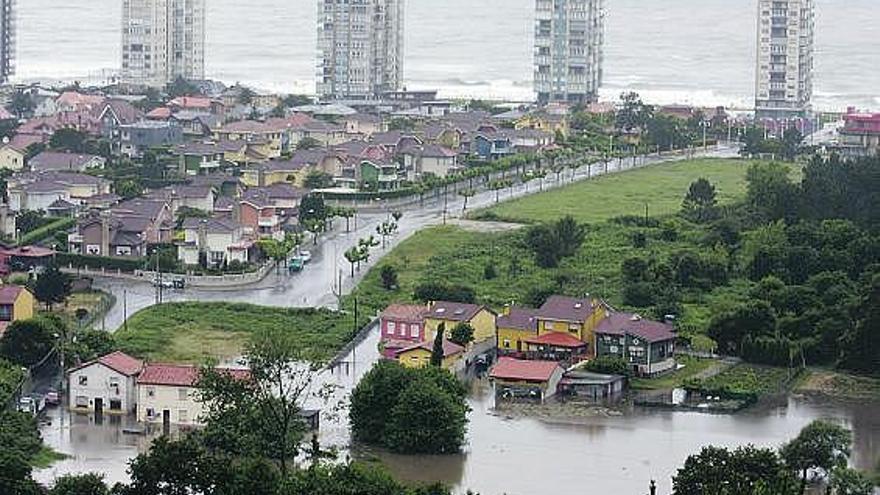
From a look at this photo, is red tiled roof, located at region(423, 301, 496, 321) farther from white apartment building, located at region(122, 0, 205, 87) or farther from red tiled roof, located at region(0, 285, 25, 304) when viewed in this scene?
white apartment building, located at region(122, 0, 205, 87)

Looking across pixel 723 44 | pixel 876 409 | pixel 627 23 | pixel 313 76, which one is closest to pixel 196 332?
pixel 876 409

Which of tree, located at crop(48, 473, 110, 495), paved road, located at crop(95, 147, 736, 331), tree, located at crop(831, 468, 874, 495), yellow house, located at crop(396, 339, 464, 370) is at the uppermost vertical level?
paved road, located at crop(95, 147, 736, 331)

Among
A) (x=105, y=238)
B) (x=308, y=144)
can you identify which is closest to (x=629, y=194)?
(x=308, y=144)

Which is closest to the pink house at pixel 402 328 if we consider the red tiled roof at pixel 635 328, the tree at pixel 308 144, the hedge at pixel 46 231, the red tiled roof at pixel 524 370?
the red tiled roof at pixel 524 370

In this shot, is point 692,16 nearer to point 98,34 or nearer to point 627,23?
point 627,23

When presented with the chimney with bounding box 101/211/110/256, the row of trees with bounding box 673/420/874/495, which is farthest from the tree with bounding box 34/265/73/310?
the row of trees with bounding box 673/420/874/495

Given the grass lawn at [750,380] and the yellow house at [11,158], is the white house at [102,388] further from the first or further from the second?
the yellow house at [11,158]
